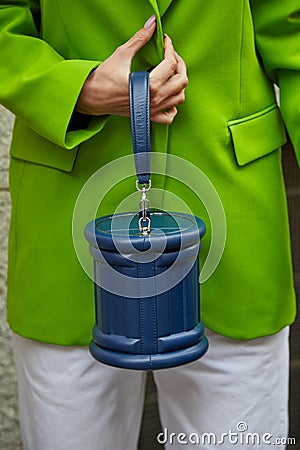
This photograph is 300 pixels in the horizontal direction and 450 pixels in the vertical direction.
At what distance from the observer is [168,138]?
1.14 metres

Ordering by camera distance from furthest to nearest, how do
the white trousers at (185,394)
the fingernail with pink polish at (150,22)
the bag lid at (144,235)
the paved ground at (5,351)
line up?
1. the paved ground at (5,351)
2. the white trousers at (185,394)
3. the fingernail with pink polish at (150,22)
4. the bag lid at (144,235)

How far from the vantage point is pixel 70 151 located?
1.15m

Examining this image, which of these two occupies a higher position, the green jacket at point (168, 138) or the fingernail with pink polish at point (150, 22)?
the fingernail with pink polish at point (150, 22)

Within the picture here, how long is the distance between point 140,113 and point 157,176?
165 millimetres

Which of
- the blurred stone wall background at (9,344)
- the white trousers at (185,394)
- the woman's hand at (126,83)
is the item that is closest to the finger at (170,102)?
the woman's hand at (126,83)

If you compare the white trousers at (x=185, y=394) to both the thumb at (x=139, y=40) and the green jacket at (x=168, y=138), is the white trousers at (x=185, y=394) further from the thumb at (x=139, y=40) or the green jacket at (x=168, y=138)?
the thumb at (x=139, y=40)

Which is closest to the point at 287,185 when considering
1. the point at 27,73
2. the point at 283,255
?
the point at 283,255

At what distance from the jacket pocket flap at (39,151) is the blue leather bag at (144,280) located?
0.15 m

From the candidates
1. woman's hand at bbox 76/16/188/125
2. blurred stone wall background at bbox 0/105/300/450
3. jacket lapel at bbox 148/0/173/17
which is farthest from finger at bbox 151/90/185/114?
blurred stone wall background at bbox 0/105/300/450

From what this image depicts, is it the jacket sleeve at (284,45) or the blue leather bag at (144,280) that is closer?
the blue leather bag at (144,280)

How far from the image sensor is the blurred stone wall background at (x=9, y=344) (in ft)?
5.54

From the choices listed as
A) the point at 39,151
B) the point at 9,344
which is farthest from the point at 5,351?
the point at 39,151

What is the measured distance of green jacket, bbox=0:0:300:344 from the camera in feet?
3.62

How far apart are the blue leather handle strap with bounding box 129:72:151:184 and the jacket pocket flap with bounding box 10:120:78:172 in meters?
0.16
